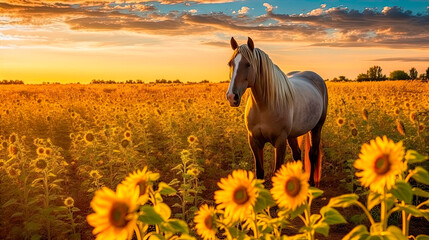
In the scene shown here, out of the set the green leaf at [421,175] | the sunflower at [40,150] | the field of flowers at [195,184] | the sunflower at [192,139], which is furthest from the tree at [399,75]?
the green leaf at [421,175]

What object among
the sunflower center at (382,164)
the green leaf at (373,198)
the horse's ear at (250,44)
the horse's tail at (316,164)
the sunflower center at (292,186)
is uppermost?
the horse's ear at (250,44)

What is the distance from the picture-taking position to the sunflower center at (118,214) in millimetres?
1524

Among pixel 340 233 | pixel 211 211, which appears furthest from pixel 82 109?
pixel 211 211

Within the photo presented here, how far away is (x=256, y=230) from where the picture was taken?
6.41 feet

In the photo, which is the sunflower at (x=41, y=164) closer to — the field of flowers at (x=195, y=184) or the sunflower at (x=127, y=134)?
the field of flowers at (x=195, y=184)

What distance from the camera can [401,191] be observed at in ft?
5.53

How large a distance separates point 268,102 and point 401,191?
3.71 meters

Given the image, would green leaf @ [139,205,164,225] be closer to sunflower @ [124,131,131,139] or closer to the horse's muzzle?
the horse's muzzle

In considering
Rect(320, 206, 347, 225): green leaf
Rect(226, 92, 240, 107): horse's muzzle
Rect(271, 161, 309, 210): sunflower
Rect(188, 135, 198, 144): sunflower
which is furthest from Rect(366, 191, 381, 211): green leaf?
Rect(188, 135, 198, 144): sunflower

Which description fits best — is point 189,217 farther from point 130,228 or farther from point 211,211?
point 130,228

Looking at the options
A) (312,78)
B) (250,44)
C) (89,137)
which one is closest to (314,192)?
Result: (250,44)

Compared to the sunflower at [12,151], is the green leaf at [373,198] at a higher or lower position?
higher

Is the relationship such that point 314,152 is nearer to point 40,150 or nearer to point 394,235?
point 40,150

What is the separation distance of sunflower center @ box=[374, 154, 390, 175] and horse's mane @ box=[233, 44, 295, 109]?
331cm
